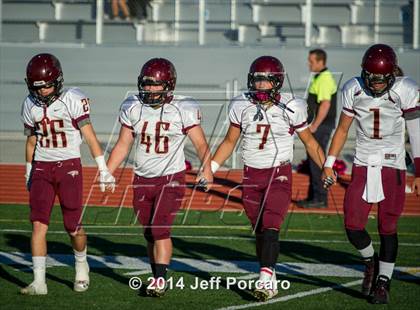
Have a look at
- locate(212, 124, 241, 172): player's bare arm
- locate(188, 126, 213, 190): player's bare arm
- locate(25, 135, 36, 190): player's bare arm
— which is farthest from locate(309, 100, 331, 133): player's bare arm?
locate(25, 135, 36, 190): player's bare arm

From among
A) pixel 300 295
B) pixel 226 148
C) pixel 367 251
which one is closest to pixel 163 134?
pixel 226 148

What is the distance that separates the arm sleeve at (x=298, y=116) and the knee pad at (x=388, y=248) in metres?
1.05

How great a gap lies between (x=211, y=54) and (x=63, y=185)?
1145cm

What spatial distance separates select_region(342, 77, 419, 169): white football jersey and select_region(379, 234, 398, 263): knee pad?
0.52 meters

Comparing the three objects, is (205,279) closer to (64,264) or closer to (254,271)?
(254,271)

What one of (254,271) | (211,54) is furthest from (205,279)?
(211,54)

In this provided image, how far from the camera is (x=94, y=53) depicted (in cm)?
1922

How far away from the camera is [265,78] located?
7.63 m

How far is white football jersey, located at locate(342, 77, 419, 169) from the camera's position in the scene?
286 inches

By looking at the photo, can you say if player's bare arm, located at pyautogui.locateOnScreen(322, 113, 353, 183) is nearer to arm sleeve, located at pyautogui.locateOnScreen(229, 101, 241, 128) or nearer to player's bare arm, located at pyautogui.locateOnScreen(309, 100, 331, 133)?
arm sleeve, located at pyautogui.locateOnScreen(229, 101, 241, 128)

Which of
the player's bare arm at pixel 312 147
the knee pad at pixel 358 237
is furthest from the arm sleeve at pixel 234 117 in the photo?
the knee pad at pixel 358 237

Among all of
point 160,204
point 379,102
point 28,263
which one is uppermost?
point 379,102

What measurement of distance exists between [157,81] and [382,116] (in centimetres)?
167

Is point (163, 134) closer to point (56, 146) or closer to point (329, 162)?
point (56, 146)
